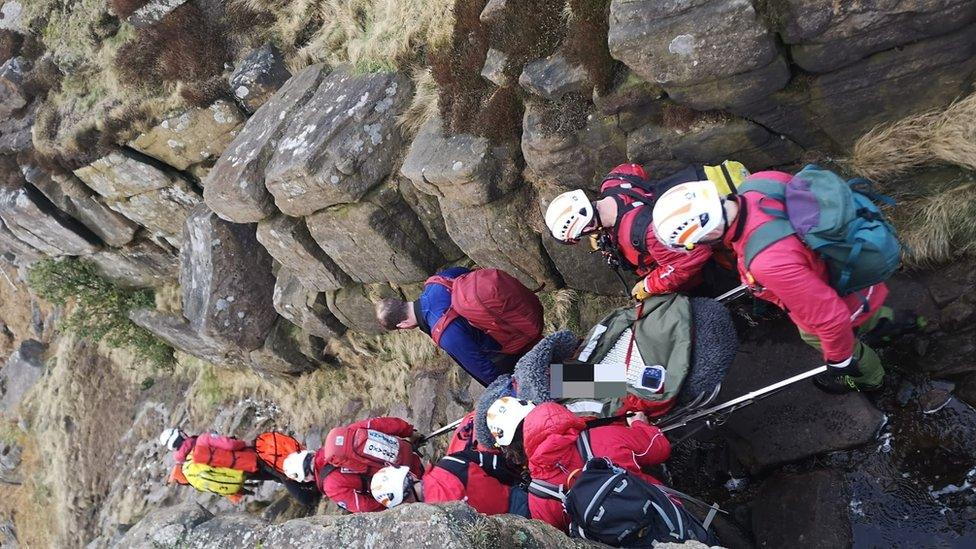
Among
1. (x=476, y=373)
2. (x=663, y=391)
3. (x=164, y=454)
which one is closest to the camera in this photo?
(x=663, y=391)

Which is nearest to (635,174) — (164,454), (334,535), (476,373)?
(476,373)

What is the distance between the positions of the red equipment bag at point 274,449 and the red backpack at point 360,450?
7.59 ft

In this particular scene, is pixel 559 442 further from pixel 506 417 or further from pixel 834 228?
pixel 834 228

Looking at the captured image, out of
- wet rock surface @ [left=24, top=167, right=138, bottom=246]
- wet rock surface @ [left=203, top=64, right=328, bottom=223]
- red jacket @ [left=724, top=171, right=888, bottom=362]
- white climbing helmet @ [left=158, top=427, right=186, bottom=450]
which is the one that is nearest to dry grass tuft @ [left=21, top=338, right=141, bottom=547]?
wet rock surface @ [left=24, top=167, right=138, bottom=246]

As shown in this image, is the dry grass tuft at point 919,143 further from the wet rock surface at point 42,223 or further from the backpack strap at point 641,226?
the wet rock surface at point 42,223

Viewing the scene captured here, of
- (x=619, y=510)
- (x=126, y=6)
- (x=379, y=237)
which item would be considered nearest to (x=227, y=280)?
(x=379, y=237)

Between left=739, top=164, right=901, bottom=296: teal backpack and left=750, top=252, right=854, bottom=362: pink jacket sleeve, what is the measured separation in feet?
0.49

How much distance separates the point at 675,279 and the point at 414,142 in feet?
15.5

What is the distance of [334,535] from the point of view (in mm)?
4773

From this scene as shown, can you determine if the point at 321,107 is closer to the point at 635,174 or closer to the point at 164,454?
the point at 635,174

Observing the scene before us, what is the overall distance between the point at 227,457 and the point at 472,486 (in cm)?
560

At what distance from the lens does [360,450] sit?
27.2 ft

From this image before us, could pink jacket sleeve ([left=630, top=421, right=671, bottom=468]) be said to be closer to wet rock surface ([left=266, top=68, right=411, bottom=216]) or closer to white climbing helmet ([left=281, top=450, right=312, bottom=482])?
white climbing helmet ([left=281, top=450, right=312, bottom=482])

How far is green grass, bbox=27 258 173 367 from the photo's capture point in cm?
1803
